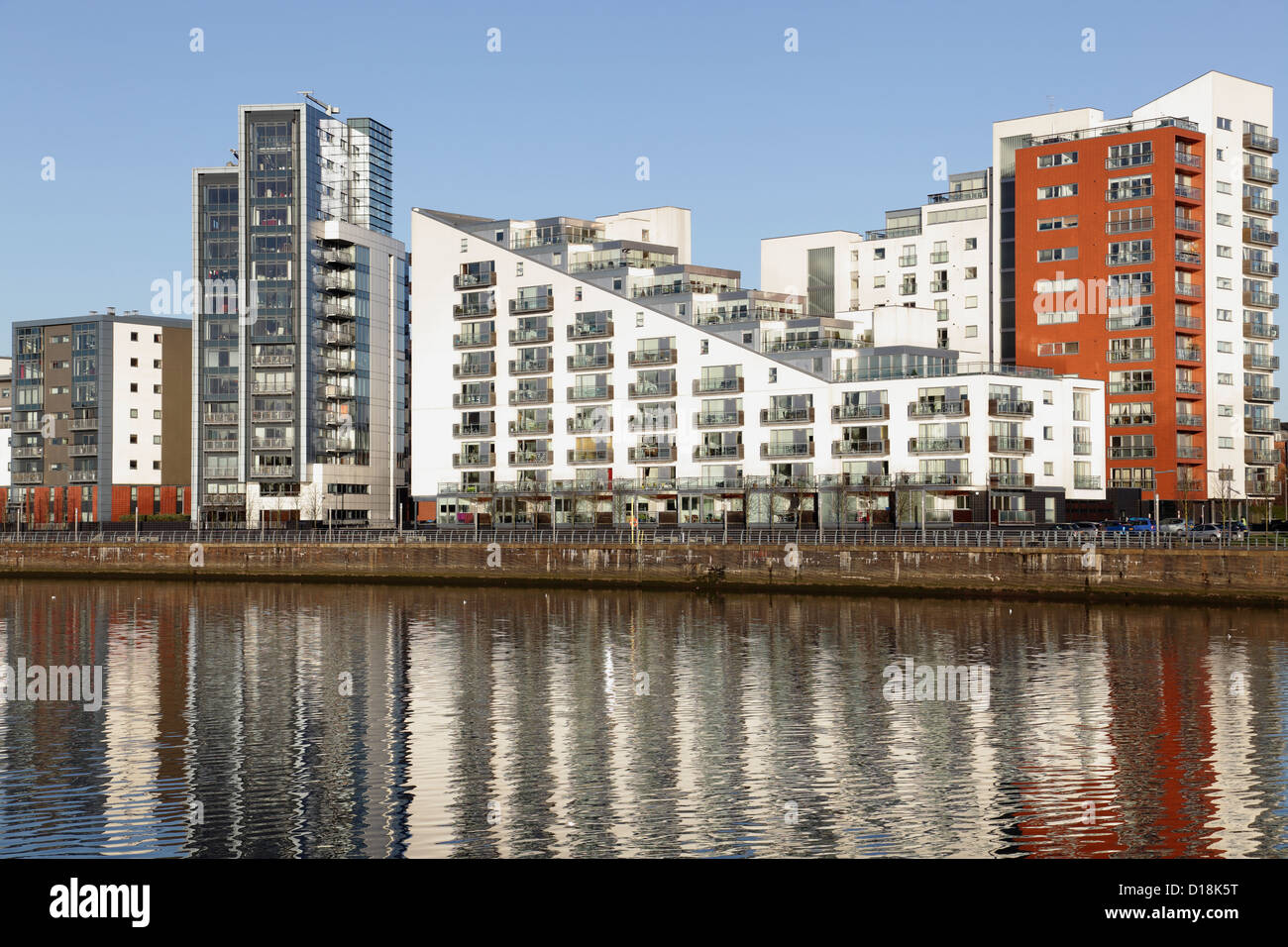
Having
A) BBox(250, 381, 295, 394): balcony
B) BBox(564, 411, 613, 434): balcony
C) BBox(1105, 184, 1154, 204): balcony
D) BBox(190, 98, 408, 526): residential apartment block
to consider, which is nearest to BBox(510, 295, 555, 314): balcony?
BBox(564, 411, 613, 434): balcony

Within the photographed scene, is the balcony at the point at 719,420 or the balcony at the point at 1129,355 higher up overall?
the balcony at the point at 1129,355

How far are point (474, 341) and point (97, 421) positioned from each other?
192 feet

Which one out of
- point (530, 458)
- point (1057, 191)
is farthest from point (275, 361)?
point (1057, 191)

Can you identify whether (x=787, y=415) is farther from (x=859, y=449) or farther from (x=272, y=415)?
(x=272, y=415)

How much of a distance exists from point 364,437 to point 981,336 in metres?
72.7

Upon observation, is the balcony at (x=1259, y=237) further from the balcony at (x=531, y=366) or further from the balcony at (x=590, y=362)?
the balcony at (x=531, y=366)

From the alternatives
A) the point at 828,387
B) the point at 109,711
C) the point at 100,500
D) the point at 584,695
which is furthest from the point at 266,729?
the point at 100,500

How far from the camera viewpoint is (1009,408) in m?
121

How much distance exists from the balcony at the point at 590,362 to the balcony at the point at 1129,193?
5169 cm

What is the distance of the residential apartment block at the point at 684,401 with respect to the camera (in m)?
122

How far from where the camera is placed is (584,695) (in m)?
48.6

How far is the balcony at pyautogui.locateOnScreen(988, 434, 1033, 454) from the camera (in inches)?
4732

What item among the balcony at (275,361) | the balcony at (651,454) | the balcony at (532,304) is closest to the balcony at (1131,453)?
the balcony at (651,454)
